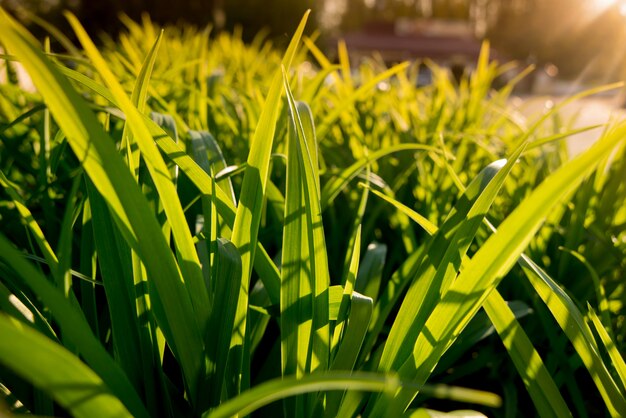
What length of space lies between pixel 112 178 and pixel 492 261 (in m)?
0.25

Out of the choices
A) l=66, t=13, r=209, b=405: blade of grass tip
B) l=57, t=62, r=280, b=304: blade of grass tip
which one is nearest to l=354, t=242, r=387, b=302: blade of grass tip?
l=57, t=62, r=280, b=304: blade of grass tip

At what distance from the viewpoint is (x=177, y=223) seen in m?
0.43

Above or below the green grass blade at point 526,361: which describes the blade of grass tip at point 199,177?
above

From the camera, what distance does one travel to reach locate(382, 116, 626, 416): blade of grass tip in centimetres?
34

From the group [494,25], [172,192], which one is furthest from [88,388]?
[494,25]

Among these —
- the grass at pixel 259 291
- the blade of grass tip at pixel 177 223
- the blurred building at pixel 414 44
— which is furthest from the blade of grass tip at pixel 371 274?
the blurred building at pixel 414 44

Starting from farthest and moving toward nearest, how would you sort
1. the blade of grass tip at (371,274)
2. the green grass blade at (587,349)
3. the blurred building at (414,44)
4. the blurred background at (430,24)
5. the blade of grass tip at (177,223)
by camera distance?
1. the blurred building at (414,44)
2. the blurred background at (430,24)
3. the blade of grass tip at (371,274)
4. the green grass blade at (587,349)
5. the blade of grass tip at (177,223)

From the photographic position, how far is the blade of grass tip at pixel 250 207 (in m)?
0.48

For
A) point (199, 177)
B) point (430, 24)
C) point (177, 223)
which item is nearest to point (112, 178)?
point (177, 223)

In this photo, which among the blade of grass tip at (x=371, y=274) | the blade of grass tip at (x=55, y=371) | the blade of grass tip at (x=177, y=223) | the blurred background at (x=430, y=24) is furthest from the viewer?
the blurred background at (x=430, y=24)

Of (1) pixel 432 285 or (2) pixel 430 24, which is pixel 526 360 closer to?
(1) pixel 432 285

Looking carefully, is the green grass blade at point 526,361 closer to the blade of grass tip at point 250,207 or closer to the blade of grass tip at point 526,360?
the blade of grass tip at point 526,360

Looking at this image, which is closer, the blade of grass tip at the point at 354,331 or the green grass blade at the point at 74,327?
the green grass blade at the point at 74,327

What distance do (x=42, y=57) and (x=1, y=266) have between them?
0.27 metres
